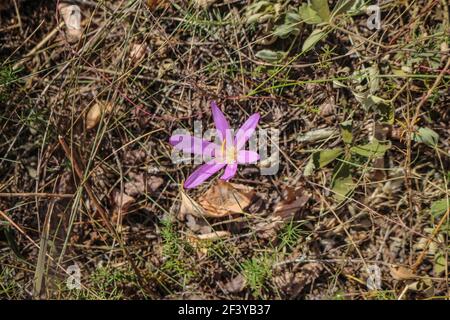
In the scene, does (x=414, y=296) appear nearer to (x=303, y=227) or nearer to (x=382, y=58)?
(x=303, y=227)

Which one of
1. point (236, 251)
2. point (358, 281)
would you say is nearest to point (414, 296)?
point (358, 281)

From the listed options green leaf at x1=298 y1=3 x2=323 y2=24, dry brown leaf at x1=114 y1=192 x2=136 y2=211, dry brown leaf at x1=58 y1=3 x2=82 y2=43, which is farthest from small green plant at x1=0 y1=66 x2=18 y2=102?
green leaf at x1=298 y1=3 x2=323 y2=24

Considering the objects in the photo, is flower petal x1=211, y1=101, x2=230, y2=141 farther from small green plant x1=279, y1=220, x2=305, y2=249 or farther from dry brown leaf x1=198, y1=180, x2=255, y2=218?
small green plant x1=279, y1=220, x2=305, y2=249

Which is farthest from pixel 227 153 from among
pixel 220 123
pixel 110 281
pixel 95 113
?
pixel 110 281

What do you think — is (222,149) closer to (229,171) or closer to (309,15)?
(229,171)

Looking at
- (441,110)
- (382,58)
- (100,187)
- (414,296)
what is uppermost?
(382,58)
